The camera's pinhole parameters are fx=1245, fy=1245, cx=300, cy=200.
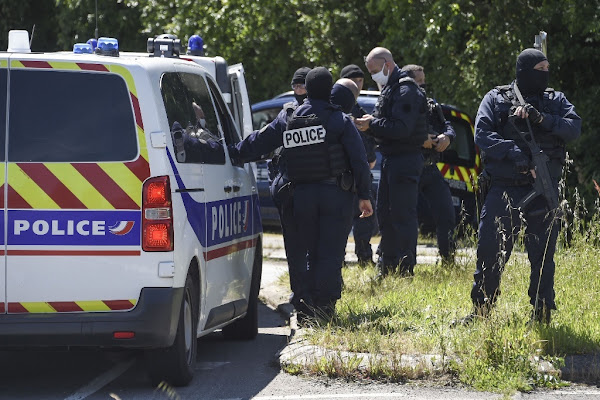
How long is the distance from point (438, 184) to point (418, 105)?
141cm

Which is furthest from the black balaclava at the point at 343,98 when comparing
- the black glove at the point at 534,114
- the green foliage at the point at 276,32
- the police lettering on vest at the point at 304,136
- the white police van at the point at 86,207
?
the green foliage at the point at 276,32

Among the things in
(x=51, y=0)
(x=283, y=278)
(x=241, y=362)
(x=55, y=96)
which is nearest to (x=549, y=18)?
(x=283, y=278)

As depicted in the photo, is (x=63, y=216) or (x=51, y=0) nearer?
(x=63, y=216)

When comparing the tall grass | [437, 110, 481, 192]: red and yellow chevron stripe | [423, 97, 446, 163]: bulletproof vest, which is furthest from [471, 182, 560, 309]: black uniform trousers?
[437, 110, 481, 192]: red and yellow chevron stripe

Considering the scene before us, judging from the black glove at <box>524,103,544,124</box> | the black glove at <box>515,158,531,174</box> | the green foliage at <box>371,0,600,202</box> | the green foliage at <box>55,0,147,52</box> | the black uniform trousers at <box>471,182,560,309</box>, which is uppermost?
the green foliage at <box>55,0,147,52</box>

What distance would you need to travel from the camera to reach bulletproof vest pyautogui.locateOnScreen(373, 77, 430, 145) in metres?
9.93

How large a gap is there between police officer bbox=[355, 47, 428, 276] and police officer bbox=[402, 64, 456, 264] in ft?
2.11

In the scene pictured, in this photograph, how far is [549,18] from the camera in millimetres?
16906

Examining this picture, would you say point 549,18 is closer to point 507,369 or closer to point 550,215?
point 550,215

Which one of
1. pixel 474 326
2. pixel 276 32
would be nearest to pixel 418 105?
pixel 474 326

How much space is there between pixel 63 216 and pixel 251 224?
2.24 m

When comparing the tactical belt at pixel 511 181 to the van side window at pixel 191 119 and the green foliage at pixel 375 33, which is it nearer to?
the van side window at pixel 191 119

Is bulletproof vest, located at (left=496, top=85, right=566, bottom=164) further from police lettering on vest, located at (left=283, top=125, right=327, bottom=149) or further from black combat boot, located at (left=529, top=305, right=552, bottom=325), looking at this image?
police lettering on vest, located at (left=283, top=125, right=327, bottom=149)

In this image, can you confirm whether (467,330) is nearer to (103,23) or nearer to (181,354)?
(181,354)
